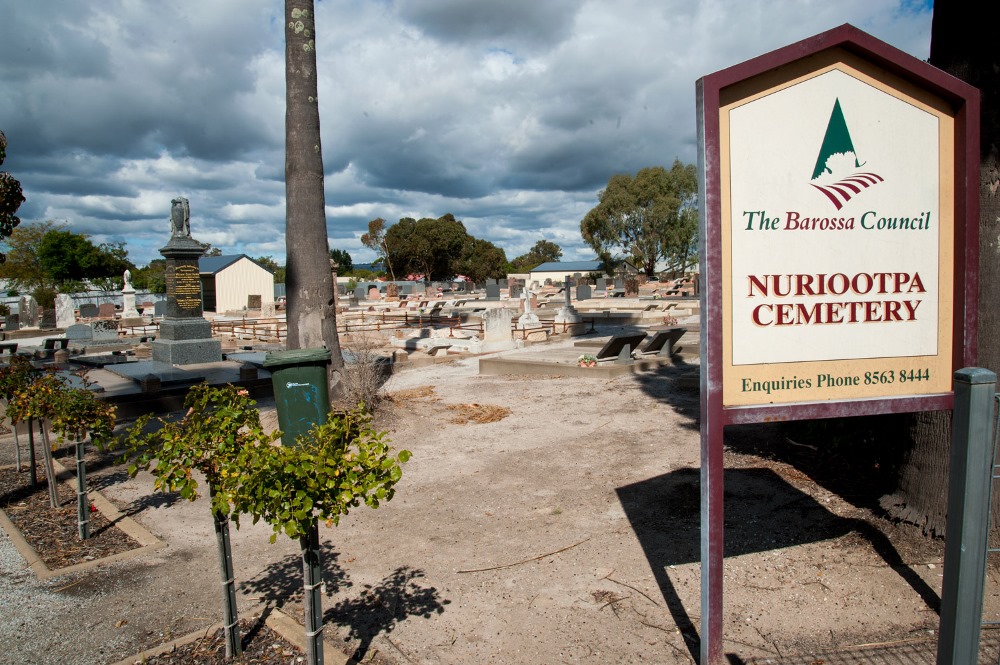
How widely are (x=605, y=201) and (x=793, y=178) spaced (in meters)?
66.7

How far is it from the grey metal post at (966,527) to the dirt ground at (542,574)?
3.87ft

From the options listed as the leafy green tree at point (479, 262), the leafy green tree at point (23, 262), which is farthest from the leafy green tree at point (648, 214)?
the leafy green tree at point (23, 262)

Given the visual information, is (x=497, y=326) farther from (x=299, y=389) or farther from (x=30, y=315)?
(x=30, y=315)

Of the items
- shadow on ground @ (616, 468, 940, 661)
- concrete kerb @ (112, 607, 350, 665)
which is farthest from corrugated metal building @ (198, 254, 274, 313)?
concrete kerb @ (112, 607, 350, 665)

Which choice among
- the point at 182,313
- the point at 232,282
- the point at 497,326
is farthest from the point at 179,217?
the point at 232,282

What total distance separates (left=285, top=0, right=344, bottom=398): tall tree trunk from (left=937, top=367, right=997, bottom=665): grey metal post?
7.99 m

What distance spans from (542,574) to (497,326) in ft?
43.5

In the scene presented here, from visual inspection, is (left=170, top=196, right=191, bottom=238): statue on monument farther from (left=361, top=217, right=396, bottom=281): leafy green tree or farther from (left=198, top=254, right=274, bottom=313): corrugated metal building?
(left=361, top=217, right=396, bottom=281): leafy green tree

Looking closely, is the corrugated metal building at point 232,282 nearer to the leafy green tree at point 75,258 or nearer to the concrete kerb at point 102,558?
the leafy green tree at point 75,258

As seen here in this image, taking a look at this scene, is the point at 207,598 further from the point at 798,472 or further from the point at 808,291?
the point at 798,472

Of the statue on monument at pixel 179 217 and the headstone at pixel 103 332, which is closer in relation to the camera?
the statue on monument at pixel 179 217

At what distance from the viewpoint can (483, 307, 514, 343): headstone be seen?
1717 centimetres

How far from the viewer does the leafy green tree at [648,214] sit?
64312 millimetres

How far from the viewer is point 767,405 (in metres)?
2.95
